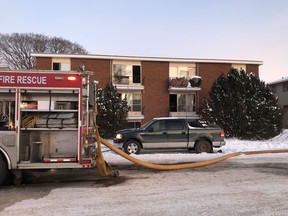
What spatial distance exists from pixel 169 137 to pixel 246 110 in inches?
464

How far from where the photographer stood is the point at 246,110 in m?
25.0

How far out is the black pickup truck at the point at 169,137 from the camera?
594 inches

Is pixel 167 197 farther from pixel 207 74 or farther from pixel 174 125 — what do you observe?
pixel 207 74

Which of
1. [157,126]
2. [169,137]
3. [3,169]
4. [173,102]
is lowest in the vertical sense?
[3,169]

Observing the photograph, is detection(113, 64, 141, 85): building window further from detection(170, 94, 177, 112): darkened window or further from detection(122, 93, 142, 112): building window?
detection(170, 94, 177, 112): darkened window

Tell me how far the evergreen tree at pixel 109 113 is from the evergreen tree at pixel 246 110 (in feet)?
22.4

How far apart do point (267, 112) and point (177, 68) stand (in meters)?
10.3

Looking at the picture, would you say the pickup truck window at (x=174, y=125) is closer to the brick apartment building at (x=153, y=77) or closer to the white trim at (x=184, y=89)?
the brick apartment building at (x=153, y=77)

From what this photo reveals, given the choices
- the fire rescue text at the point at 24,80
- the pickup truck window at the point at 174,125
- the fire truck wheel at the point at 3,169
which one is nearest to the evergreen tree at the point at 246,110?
the pickup truck window at the point at 174,125

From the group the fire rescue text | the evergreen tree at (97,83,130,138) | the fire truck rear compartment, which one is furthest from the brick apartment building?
the fire rescue text

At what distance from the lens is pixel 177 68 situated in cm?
3266

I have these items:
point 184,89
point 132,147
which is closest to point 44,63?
point 184,89

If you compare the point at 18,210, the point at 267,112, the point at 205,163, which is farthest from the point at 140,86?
the point at 18,210

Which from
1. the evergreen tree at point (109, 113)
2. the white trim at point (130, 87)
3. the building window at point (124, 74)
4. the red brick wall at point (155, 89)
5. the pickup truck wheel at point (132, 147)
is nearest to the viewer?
the pickup truck wheel at point (132, 147)
